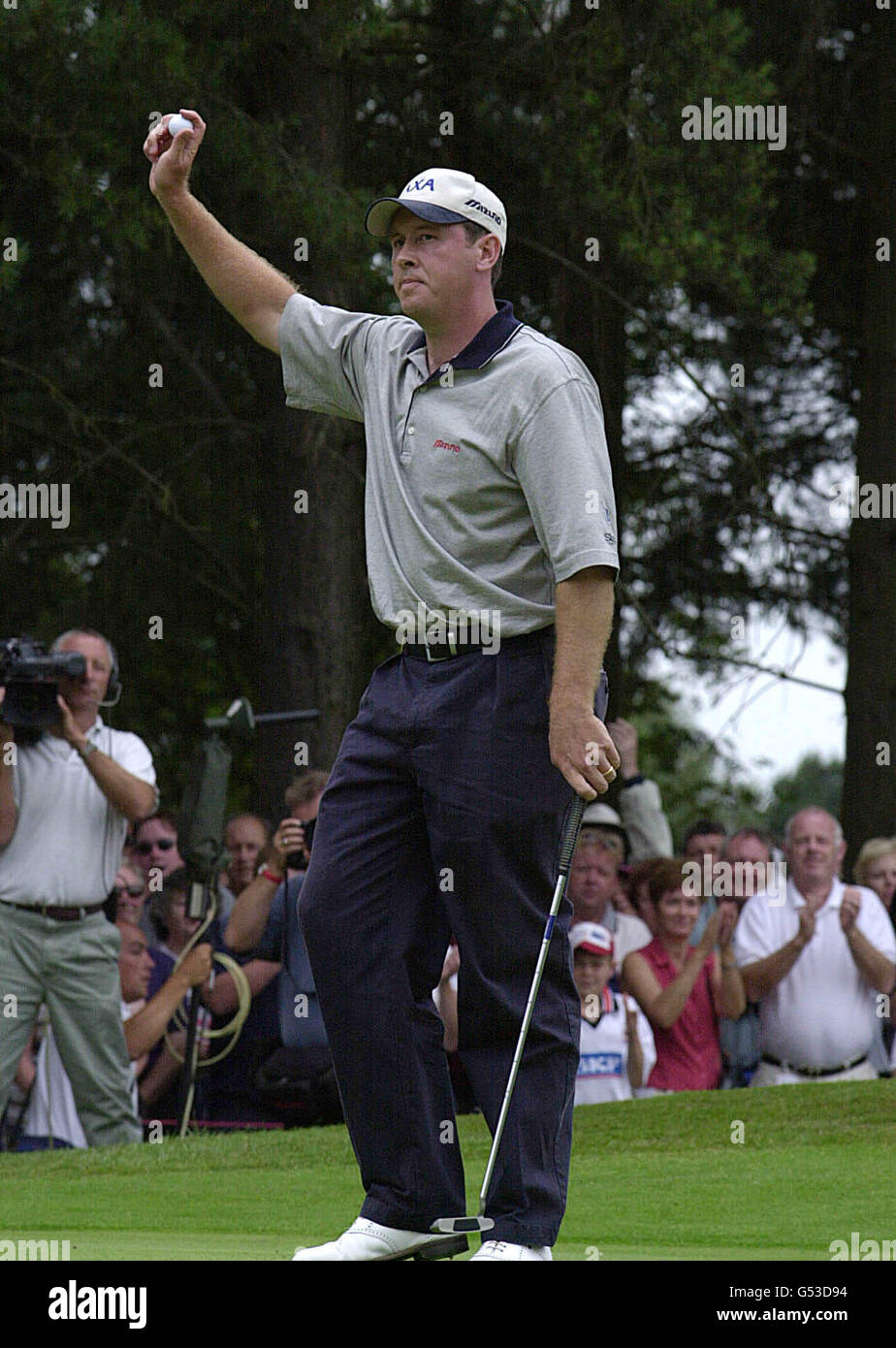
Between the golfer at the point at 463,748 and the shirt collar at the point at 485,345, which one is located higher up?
the shirt collar at the point at 485,345

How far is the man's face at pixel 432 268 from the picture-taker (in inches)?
175

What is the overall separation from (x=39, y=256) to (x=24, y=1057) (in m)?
6.33

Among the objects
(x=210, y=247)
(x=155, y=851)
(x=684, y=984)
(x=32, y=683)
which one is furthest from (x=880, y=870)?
(x=210, y=247)

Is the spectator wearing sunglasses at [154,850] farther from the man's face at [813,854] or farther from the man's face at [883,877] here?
the man's face at [883,877]

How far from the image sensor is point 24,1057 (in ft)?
30.5

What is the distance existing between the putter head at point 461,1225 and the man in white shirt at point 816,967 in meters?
5.63

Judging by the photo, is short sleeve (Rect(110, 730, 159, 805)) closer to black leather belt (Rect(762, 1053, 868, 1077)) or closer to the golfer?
black leather belt (Rect(762, 1053, 868, 1077))

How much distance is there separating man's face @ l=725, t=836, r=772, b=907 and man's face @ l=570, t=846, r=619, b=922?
782 mm

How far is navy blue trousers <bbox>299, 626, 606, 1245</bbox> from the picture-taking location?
4.27 metres

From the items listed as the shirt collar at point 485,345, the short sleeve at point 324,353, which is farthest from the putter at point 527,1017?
the short sleeve at point 324,353

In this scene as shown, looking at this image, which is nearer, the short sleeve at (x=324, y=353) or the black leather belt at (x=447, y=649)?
the black leather belt at (x=447, y=649)

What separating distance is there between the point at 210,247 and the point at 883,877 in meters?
7.54
